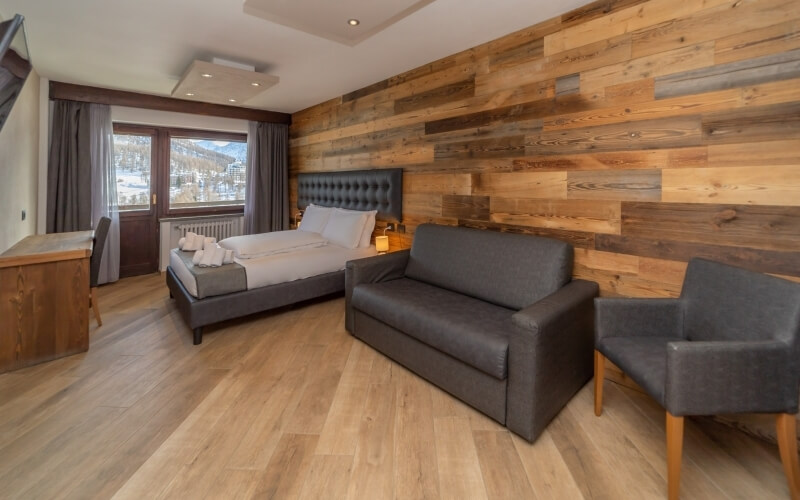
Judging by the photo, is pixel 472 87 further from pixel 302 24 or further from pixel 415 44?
pixel 302 24

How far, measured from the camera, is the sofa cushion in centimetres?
235

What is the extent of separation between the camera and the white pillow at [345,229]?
395 centimetres

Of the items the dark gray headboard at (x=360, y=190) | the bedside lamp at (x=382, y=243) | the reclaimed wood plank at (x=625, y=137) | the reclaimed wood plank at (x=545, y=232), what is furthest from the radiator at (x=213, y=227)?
the reclaimed wood plank at (x=625, y=137)

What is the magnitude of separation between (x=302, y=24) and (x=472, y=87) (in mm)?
1375

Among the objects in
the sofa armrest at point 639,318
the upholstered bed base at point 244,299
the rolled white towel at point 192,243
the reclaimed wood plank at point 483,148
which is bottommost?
the upholstered bed base at point 244,299

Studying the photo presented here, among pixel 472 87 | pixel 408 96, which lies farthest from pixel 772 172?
pixel 408 96

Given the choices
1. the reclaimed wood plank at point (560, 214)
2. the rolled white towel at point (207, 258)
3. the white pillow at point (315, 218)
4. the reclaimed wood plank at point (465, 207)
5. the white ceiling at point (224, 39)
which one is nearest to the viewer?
the reclaimed wood plank at point (560, 214)

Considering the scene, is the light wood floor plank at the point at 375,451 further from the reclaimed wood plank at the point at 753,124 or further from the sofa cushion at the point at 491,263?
the reclaimed wood plank at the point at 753,124

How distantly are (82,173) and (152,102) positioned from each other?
1178 mm

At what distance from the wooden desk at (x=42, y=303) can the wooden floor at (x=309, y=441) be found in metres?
0.15

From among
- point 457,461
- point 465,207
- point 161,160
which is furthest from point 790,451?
point 161,160

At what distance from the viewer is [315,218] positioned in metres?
4.57

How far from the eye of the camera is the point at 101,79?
13.4 feet

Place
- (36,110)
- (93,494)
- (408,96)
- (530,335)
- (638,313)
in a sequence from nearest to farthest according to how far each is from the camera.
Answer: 1. (93,494)
2. (530,335)
3. (638,313)
4. (408,96)
5. (36,110)
